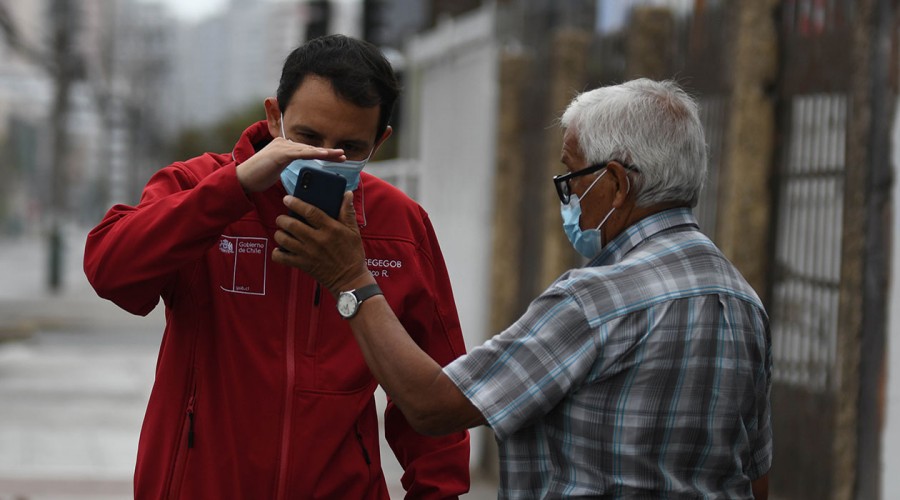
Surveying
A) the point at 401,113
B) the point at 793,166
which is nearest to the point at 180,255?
the point at 793,166

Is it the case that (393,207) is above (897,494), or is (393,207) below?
above

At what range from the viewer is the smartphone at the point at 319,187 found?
2562mm

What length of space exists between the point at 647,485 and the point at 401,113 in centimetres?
1075

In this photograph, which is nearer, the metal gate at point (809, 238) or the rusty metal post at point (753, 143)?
the metal gate at point (809, 238)

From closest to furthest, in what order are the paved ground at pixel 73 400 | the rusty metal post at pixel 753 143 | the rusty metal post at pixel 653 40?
the rusty metal post at pixel 753 143 → the rusty metal post at pixel 653 40 → the paved ground at pixel 73 400

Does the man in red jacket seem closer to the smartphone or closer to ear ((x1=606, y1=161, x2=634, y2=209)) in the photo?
the smartphone

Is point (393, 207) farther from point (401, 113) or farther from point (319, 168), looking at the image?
point (401, 113)

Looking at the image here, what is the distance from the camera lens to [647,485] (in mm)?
2545

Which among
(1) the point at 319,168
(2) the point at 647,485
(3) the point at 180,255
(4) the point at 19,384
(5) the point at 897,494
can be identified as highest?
(1) the point at 319,168

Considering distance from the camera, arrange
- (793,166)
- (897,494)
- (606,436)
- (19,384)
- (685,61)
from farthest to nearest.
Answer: (19,384)
(685,61)
(793,166)
(897,494)
(606,436)

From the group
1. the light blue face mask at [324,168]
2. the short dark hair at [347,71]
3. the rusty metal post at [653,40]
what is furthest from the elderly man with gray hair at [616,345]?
the rusty metal post at [653,40]

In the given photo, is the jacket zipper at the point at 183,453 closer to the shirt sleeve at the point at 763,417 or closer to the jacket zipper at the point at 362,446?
the jacket zipper at the point at 362,446

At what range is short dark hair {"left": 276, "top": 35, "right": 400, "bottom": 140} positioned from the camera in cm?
285

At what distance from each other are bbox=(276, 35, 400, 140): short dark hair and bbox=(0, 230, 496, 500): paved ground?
215 inches
